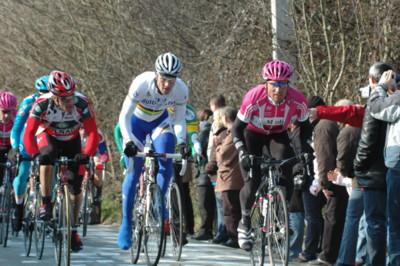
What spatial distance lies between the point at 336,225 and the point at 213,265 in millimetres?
1520

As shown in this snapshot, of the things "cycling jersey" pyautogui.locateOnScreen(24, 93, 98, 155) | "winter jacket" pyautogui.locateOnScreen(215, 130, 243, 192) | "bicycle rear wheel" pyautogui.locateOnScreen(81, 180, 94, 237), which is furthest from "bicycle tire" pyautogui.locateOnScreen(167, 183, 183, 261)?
"bicycle rear wheel" pyautogui.locateOnScreen(81, 180, 94, 237)

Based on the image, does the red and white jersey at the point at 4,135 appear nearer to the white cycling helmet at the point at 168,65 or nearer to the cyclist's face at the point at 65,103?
the cyclist's face at the point at 65,103

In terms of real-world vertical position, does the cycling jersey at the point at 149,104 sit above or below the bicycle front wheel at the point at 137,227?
above

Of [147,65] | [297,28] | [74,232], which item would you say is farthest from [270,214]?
[147,65]

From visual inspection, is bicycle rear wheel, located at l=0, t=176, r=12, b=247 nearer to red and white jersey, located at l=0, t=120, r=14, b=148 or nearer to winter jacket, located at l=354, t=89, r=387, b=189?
red and white jersey, located at l=0, t=120, r=14, b=148

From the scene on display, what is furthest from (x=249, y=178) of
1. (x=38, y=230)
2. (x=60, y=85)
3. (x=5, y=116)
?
(x=5, y=116)

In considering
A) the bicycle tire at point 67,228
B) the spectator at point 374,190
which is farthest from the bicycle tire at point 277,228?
the bicycle tire at point 67,228

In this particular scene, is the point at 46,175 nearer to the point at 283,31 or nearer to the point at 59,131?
the point at 59,131

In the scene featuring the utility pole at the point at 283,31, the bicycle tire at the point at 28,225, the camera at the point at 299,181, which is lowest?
the bicycle tire at the point at 28,225

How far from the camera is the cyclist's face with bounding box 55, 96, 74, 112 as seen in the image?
11703 millimetres

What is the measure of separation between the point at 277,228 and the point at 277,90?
4.80ft

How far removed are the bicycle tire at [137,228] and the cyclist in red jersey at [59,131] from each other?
0.63m

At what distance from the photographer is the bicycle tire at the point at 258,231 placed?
10.9 m

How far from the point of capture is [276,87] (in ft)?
36.1
